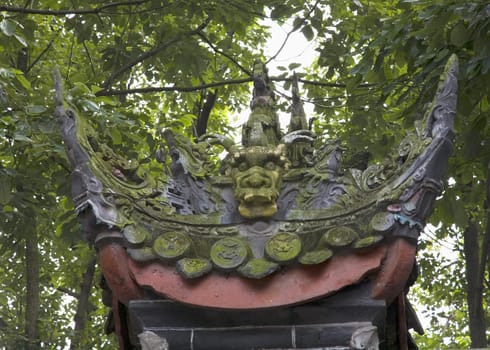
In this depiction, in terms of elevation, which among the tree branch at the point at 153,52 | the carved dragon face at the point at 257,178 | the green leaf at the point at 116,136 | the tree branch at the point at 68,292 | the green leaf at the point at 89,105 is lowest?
the carved dragon face at the point at 257,178

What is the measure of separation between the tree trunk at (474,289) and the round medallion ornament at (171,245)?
7.48 meters

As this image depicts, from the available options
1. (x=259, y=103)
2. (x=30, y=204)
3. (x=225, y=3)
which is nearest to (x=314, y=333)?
(x=259, y=103)

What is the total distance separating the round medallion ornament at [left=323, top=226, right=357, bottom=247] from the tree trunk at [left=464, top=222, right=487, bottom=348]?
726 cm

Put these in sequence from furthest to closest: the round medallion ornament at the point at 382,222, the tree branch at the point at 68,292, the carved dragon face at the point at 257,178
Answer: the tree branch at the point at 68,292 < the carved dragon face at the point at 257,178 < the round medallion ornament at the point at 382,222

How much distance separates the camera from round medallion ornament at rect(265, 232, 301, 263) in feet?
17.6

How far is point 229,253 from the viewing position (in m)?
5.46

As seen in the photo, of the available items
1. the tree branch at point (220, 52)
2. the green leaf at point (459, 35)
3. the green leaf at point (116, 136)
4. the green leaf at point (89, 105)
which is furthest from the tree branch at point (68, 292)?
the green leaf at point (459, 35)

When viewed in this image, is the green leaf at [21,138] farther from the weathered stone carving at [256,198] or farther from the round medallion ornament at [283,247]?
the round medallion ornament at [283,247]

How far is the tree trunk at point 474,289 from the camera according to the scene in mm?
12346

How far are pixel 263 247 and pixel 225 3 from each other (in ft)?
22.2

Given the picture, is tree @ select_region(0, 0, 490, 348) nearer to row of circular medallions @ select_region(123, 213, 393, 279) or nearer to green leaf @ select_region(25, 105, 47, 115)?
green leaf @ select_region(25, 105, 47, 115)

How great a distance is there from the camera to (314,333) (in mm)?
5367

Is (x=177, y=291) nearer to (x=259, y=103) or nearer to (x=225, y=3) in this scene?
(x=259, y=103)

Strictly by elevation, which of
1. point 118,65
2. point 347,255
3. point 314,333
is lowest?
point 314,333
